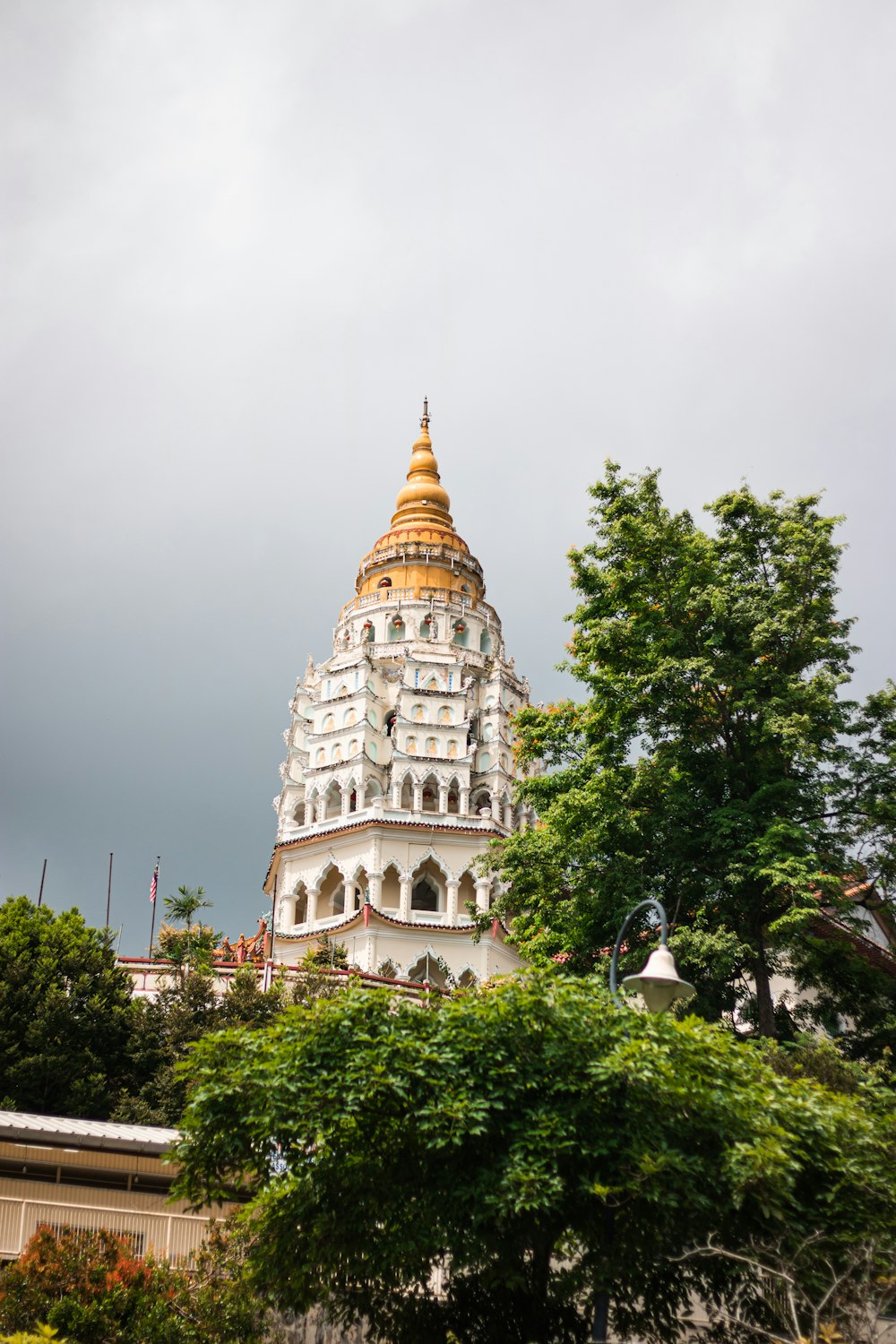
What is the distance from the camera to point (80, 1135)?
22375 millimetres

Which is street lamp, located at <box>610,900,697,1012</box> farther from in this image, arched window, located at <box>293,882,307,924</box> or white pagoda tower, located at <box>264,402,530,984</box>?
arched window, located at <box>293,882,307,924</box>

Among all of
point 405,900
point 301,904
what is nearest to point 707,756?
point 405,900

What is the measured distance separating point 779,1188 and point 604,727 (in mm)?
16181

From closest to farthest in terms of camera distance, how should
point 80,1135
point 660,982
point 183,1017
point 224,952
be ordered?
point 660,982 → point 80,1135 → point 183,1017 → point 224,952

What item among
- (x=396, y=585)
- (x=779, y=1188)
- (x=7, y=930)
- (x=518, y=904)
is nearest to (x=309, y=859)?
(x=396, y=585)

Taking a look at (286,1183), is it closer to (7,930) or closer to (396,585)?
(7,930)

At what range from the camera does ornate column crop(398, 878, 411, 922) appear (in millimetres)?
54875

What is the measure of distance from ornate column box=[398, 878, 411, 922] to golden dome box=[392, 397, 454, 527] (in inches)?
978

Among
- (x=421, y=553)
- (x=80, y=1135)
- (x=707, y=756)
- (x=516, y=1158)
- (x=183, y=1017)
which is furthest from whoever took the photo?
(x=421, y=553)

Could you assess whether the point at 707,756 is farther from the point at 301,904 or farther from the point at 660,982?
the point at 301,904

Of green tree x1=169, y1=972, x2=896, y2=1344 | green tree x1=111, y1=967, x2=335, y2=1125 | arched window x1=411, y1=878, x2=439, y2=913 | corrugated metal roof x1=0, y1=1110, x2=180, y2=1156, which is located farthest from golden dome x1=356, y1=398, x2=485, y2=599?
green tree x1=169, y1=972, x2=896, y2=1344

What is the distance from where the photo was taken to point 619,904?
2988 centimetres

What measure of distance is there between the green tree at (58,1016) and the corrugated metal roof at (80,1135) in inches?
378

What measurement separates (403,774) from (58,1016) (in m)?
26.6
